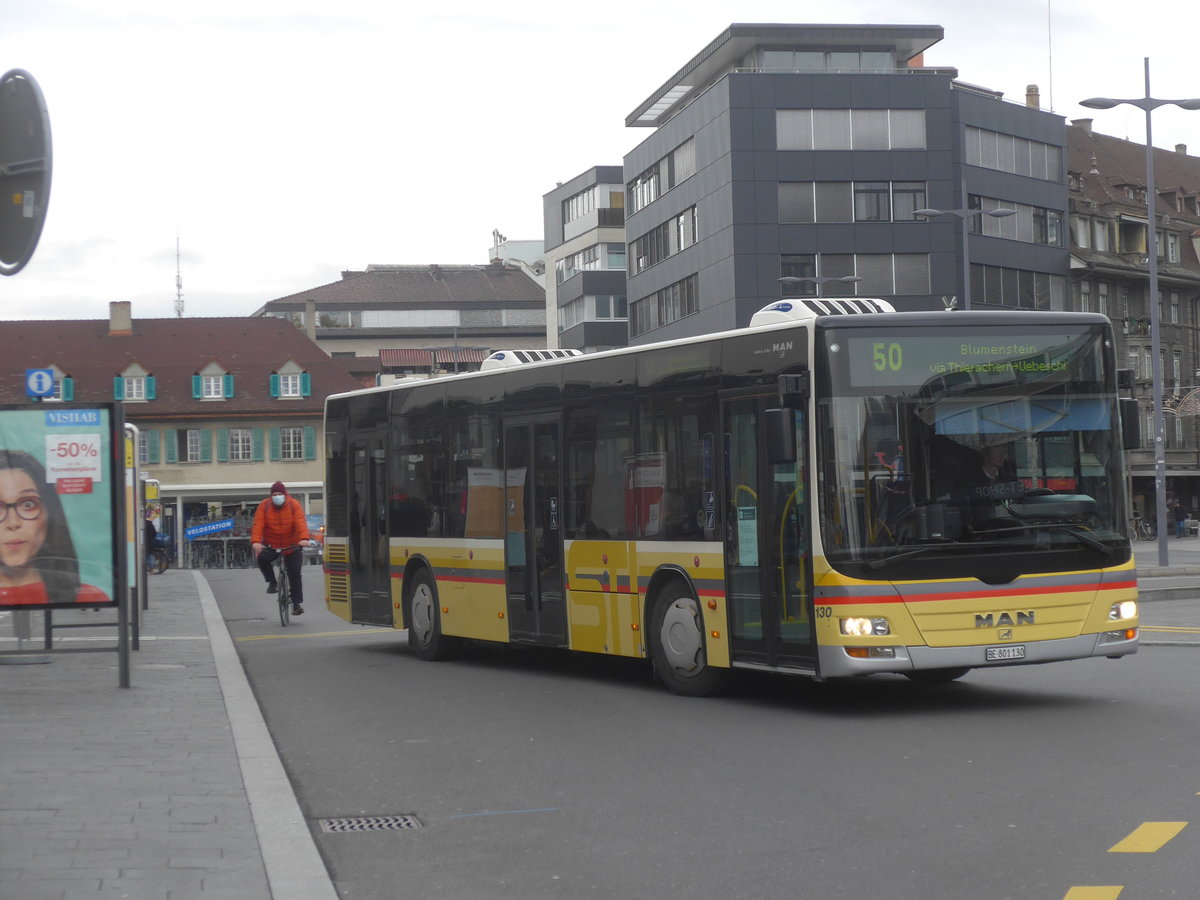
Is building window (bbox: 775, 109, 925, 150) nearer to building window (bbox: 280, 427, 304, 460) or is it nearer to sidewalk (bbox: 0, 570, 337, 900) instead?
building window (bbox: 280, 427, 304, 460)

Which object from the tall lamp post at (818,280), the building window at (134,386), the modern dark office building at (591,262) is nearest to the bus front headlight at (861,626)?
the tall lamp post at (818,280)

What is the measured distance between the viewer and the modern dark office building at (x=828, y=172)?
6072 centimetres

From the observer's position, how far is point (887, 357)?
1164cm

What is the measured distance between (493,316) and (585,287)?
39.3 meters

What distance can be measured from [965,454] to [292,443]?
69.9m

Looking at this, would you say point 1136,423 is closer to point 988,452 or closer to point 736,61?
point 988,452

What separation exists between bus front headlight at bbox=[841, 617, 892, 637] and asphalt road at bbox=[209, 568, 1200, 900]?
0.59 meters

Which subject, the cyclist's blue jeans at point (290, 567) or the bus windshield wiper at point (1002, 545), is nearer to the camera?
the bus windshield wiper at point (1002, 545)

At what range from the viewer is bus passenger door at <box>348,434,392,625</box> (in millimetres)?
18234

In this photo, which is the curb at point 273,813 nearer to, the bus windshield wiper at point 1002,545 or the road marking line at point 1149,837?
the road marking line at point 1149,837

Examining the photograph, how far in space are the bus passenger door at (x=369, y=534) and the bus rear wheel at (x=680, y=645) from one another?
541cm

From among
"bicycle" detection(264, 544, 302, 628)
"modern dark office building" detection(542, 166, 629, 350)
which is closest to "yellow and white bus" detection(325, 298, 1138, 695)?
"bicycle" detection(264, 544, 302, 628)

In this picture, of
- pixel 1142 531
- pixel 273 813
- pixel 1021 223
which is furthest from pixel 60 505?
pixel 1142 531

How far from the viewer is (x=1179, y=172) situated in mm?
91500
